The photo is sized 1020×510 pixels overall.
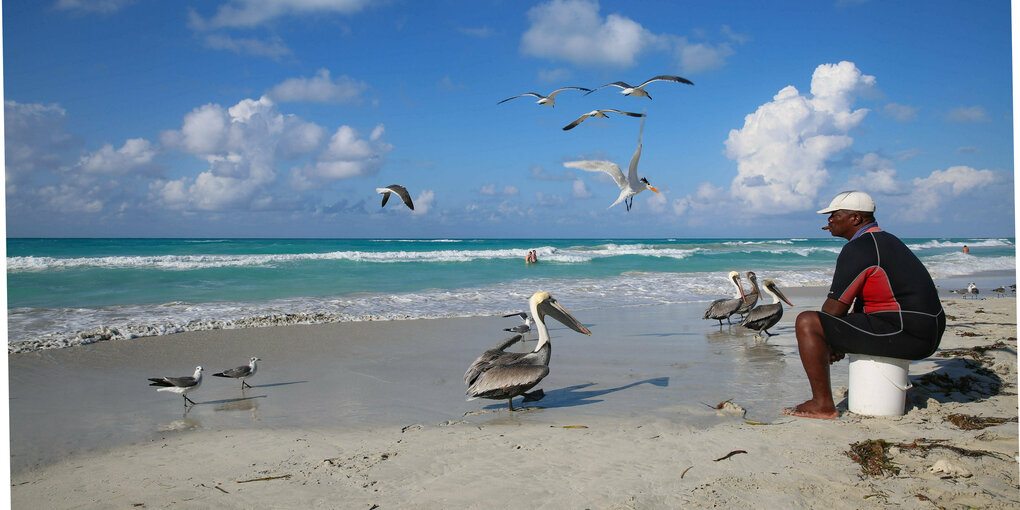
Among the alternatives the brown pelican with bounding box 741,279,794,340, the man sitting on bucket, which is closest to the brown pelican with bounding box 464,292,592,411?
the man sitting on bucket

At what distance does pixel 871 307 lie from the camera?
4082 mm

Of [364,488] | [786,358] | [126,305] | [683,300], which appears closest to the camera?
[364,488]

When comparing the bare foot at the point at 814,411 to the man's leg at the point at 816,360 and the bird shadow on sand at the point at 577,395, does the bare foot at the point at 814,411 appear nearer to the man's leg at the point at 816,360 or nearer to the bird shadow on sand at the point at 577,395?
the man's leg at the point at 816,360

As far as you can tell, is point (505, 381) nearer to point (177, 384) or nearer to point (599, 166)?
point (177, 384)

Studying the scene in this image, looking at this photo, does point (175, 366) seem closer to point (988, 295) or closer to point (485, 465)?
point (485, 465)

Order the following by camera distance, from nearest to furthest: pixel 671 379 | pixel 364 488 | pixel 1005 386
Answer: pixel 364 488
pixel 1005 386
pixel 671 379

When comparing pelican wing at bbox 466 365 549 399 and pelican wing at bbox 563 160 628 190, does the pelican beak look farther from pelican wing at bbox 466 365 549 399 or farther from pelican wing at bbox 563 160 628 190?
pelican wing at bbox 563 160 628 190

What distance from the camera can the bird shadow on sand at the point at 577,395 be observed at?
5195 mm

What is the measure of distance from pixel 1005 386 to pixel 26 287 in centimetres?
2073

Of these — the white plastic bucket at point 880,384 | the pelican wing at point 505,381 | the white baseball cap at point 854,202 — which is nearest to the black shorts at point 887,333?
the white plastic bucket at point 880,384

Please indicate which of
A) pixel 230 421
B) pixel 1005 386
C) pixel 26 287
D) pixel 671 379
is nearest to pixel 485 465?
pixel 230 421

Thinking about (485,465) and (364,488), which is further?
(485,465)

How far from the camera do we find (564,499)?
3.03 m

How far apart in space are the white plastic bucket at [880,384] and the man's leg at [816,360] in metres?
0.17
